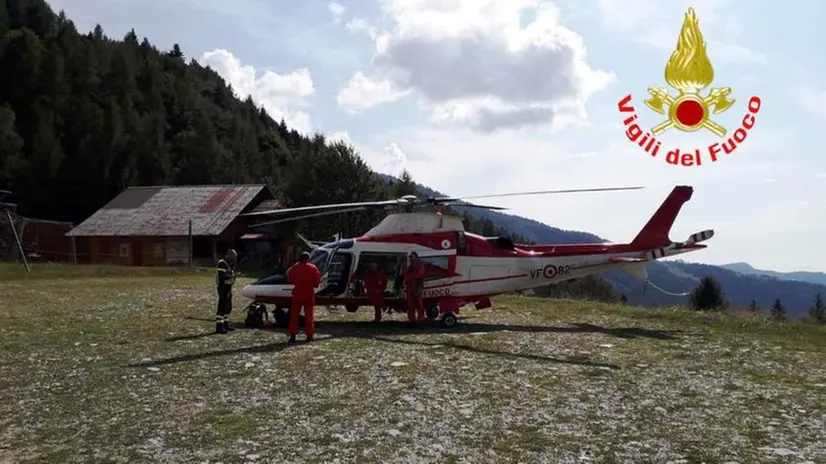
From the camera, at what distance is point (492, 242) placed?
18141mm

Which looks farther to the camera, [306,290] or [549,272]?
[549,272]

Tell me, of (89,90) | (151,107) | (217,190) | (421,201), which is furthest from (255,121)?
(421,201)

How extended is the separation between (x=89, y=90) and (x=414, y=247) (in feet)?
293

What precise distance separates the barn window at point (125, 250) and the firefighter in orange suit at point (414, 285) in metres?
45.7

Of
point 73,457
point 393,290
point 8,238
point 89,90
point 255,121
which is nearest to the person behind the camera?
point 73,457

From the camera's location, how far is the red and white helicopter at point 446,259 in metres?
17.0

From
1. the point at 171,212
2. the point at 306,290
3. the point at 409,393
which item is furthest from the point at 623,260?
the point at 171,212

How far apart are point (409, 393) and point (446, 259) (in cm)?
801

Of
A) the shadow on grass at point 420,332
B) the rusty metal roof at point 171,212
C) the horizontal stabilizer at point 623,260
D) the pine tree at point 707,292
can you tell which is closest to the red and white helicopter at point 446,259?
the horizontal stabilizer at point 623,260

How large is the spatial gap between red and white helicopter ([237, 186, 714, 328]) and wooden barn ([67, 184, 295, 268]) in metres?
37.4

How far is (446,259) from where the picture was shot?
17469 mm

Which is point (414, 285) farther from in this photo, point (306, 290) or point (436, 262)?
point (306, 290)

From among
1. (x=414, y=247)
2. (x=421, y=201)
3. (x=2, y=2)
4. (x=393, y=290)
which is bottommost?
(x=393, y=290)

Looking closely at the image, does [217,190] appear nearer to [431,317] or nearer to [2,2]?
[431,317]
